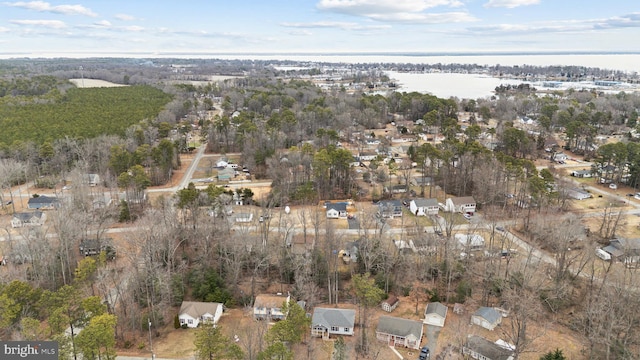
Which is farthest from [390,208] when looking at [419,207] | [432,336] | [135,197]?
[135,197]

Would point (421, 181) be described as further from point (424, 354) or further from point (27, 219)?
point (27, 219)

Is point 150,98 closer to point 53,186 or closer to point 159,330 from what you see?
point 53,186

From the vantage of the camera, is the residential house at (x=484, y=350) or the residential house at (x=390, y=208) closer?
the residential house at (x=484, y=350)

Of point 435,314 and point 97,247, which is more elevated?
point 97,247

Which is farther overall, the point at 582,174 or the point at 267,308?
the point at 582,174

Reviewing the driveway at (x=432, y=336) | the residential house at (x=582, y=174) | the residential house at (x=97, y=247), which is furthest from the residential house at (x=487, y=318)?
the residential house at (x=582, y=174)

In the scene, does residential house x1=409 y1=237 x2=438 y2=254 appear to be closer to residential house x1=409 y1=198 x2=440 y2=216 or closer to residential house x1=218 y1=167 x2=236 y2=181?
residential house x1=409 y1=198 x2=440 y2=216

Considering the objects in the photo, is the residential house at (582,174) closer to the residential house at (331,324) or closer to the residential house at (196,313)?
the residential house at (331,324)
